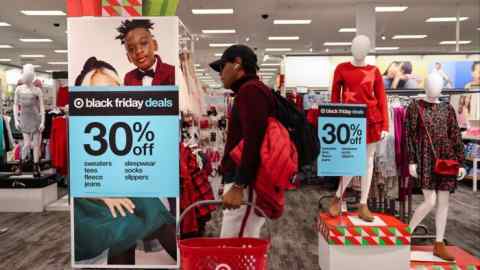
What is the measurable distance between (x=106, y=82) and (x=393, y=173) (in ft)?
10.2

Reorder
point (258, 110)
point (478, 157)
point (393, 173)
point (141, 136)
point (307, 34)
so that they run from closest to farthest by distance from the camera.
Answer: point (258, 110)
point (141, 136)
point (393, 173)
point (478, 157)
point (307, 34)

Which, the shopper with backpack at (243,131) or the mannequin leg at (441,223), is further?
the mannequin leg at (441,223)

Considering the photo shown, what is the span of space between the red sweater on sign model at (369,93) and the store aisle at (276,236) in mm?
1327

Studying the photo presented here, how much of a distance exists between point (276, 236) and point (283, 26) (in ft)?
32.4

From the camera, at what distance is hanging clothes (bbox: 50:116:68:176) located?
6648 mm

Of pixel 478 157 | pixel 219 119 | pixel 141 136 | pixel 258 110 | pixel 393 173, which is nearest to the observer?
pixel 258 110

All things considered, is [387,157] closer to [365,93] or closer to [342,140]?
[365,93]

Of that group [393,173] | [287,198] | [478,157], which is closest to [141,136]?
[393,173]

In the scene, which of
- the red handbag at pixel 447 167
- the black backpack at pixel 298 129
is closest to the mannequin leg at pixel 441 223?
the red handbag at pixel 447 167

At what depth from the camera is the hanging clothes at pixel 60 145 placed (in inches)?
262

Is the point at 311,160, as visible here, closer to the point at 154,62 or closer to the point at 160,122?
the point at 160,122

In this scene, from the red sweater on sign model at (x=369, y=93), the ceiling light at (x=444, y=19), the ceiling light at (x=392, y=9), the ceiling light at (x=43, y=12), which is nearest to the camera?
the red sweater on sign model at (x=369, y=93)

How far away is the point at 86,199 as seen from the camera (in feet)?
11.4

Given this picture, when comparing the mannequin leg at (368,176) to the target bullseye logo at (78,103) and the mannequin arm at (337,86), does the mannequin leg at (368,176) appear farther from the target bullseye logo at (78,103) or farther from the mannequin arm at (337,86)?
the target bullseye logo at (78,103)
